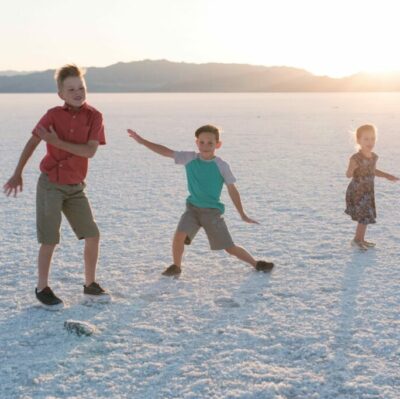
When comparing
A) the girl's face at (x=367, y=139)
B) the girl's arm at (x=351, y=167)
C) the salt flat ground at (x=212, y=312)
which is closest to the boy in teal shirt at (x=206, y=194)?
the salt flat ground at (x=212, y=312)

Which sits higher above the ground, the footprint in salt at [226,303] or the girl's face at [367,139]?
the girl's face at [367,139]

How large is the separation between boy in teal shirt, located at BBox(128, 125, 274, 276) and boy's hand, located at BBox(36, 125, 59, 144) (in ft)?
2.54

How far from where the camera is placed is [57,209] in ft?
11.9

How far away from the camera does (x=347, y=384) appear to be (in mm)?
2705

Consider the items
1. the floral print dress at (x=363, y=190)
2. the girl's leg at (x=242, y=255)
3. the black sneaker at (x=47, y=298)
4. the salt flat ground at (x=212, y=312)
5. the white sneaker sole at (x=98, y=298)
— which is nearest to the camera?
the salt flat ground at (x=212, y=312)

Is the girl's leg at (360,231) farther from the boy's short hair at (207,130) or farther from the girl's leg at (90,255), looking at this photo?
the girl's leg at (90,255)

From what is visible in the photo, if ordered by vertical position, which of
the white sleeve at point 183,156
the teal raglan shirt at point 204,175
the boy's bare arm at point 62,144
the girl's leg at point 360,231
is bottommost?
the girl's leg at point 360,231

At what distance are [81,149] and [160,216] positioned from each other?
304 cm

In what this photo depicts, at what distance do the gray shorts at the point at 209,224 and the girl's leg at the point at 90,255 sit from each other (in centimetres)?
71

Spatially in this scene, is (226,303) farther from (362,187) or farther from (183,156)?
(362,187)

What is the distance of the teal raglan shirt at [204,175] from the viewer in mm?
4113

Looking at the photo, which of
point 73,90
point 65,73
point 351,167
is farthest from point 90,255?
point 351,167

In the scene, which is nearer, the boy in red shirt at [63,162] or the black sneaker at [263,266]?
the boy in red shirt at [63,162]

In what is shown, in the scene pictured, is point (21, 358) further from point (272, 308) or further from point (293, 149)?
point (293, 149)
